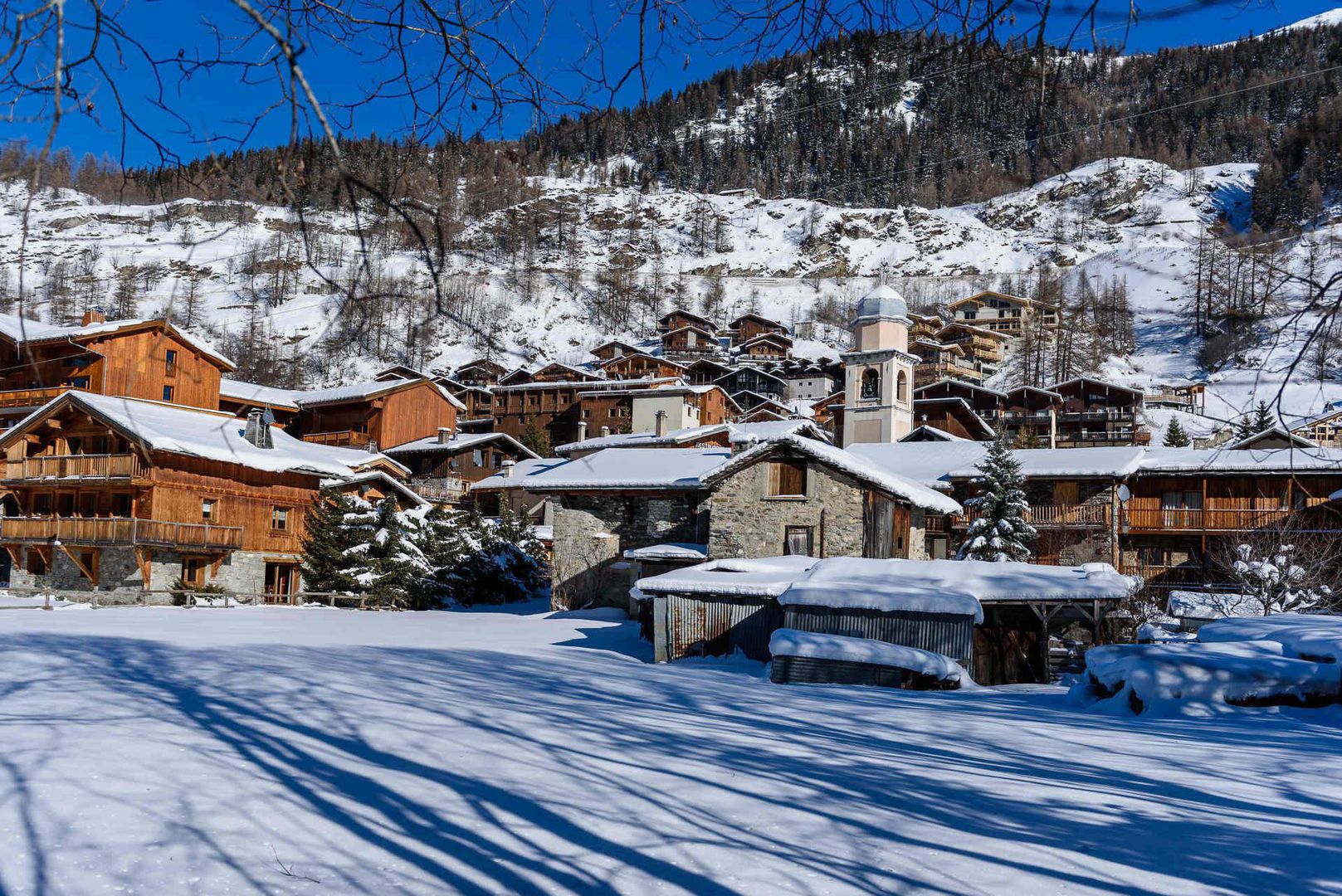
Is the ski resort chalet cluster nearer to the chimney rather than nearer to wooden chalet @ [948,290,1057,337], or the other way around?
the chimney

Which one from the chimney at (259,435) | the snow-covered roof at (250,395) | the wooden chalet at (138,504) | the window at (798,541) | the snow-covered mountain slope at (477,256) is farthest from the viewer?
the snow-covered roof at (250,395)

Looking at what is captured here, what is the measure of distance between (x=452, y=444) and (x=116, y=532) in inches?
865

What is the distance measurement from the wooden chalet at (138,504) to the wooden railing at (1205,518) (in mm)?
30346

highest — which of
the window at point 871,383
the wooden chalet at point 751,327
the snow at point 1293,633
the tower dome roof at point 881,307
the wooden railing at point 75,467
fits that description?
the wooden chalet at point 751,327

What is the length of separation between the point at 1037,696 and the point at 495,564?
24707mm

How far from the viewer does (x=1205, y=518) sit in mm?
35312

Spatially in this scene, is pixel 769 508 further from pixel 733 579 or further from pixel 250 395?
pixel 250 395

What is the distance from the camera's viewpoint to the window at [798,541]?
28.2 meters

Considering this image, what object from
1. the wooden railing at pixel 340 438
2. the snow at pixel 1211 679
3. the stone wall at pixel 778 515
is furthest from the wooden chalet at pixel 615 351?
the snow at pixel 1211 679

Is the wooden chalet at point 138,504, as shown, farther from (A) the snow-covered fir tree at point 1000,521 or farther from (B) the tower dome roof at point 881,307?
(B) the tower dome roof at point 881,307

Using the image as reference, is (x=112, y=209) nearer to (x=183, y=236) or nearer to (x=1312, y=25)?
(x=183, y=236)

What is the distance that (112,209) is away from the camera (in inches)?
159

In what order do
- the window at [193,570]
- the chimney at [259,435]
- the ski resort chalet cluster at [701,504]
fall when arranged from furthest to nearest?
1. the chimney at [259,435]
2. the window at [193,570]
3. the ski resort chalet cluster at [701,504]

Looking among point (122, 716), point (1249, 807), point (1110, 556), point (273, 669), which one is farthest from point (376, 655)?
point (1110, 556)
